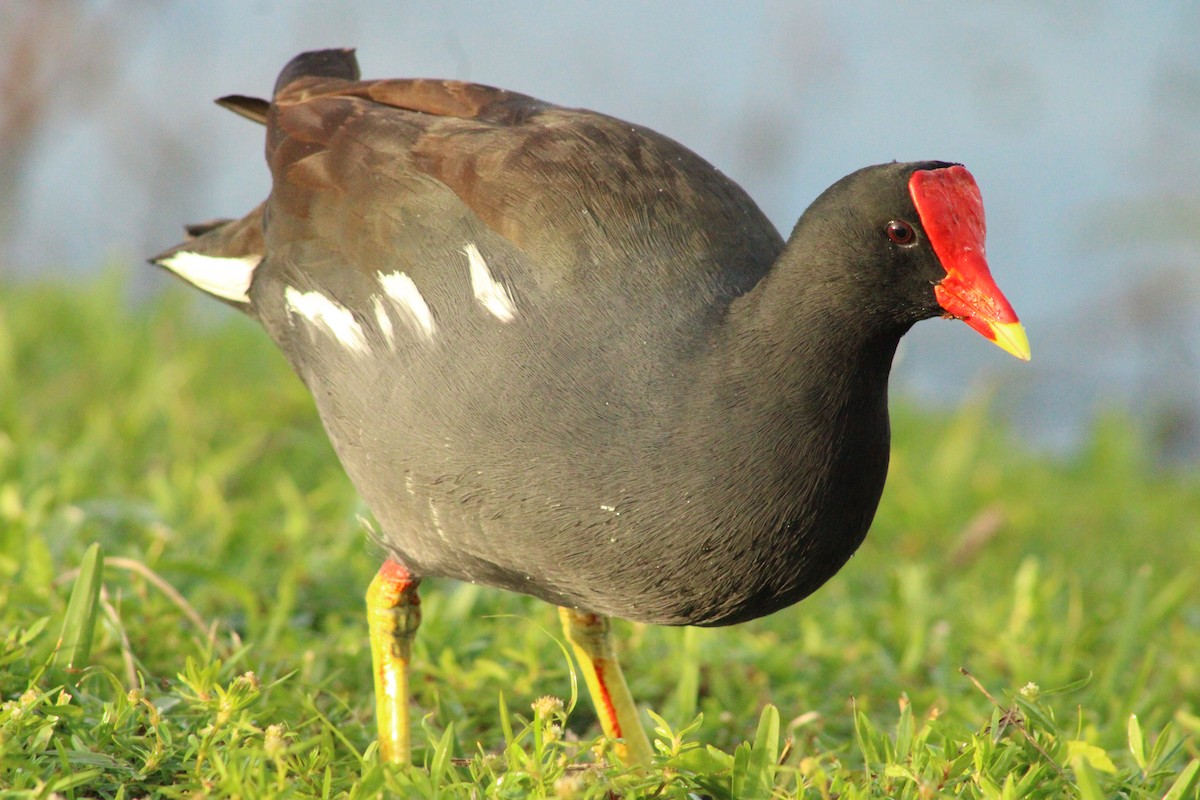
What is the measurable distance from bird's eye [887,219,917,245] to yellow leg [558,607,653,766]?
3.75ft

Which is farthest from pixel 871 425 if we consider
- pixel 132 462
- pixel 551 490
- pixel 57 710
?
pixel 132 462

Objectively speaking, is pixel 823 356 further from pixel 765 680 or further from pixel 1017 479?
pixel 1017 479

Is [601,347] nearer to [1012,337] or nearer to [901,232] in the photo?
[901,232]

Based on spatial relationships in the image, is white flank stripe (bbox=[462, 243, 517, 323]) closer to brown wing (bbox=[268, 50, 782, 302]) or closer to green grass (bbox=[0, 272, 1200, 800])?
brown wing (bbox=[268, 50, 782, 302])

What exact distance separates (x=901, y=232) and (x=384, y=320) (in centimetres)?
98

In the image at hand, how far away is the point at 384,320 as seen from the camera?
8.27 feet

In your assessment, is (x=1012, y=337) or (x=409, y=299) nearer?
(x=1012, y=337)

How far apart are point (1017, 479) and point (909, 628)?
87.0 inches

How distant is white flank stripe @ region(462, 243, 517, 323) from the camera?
237 cm

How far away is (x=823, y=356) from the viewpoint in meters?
2.21

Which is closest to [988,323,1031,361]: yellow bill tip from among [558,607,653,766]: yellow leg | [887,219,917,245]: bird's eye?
[887,219,917,245]: bird's eye

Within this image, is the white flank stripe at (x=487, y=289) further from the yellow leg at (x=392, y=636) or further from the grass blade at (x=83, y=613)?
the grass blade at (x=83, y=613)

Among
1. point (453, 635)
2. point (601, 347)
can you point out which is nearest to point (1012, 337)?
point (601, 347)

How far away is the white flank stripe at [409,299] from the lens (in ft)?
8.05
